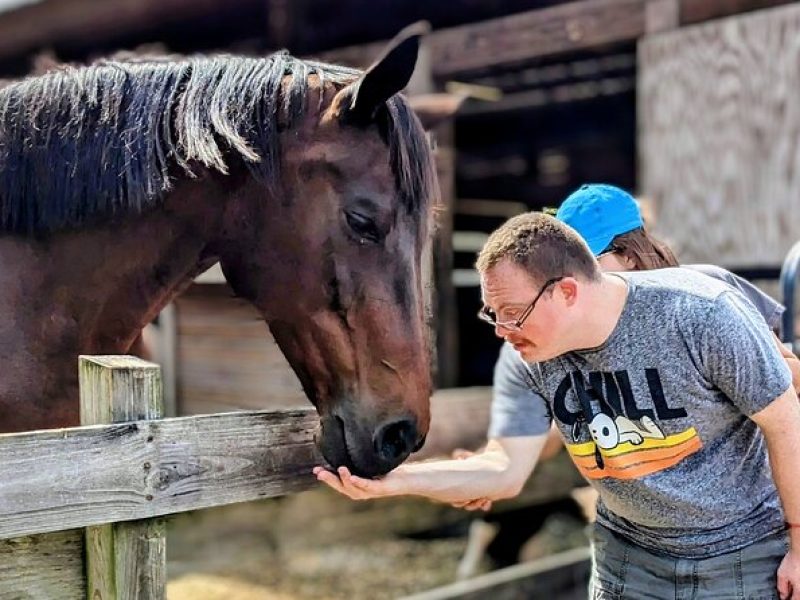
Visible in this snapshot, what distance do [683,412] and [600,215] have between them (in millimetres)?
493

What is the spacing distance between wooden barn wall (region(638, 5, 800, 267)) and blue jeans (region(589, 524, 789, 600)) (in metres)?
2.38

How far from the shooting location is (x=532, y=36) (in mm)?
4281

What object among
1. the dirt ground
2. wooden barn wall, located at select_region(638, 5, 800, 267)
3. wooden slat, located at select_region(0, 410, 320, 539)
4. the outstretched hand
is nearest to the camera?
wooden slat, located at select_region(0, 410, 320, 539)

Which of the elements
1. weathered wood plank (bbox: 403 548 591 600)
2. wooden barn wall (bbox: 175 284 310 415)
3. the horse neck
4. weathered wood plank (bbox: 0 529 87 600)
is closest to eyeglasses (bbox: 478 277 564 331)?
the horse neck

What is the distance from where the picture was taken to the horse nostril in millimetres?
1661

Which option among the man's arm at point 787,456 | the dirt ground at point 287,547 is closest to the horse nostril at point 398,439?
the man's arm at point 787,456

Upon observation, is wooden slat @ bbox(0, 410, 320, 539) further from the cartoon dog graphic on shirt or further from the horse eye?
the cartoon dog graphic on shirt

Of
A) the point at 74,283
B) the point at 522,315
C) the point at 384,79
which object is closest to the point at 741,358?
the point at 522,315

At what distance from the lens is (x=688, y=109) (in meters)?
3.95

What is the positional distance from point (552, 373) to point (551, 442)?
80 cm

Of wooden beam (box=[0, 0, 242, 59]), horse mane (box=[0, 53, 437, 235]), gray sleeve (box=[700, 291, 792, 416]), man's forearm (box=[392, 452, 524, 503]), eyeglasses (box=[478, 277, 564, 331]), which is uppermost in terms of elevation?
wooden beam (box=[0, 0, 242, 59])

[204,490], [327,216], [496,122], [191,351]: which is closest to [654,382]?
[327,216]

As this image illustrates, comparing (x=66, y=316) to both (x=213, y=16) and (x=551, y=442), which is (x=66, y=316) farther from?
(x=213, y=16)

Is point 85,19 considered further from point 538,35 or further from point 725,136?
point 725,136
